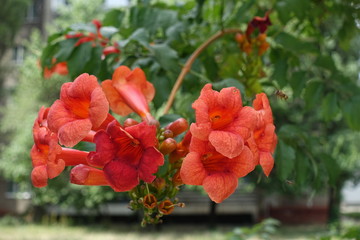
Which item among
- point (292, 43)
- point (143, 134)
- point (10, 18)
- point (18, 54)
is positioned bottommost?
point (18, 54)

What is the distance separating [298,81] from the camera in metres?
2.36

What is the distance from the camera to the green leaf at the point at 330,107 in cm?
246

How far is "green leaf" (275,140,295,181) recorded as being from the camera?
6.42 feet

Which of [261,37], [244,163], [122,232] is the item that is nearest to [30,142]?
[122,232]

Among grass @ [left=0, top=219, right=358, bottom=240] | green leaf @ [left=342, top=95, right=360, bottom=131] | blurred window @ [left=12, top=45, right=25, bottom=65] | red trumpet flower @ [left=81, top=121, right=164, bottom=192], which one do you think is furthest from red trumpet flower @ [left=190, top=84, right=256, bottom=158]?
blurred window @ [left=12, top=45, right=25, bottom=65]

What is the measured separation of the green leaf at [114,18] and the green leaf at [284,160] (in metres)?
1.12

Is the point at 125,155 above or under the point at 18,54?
above

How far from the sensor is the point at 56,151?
3.43 ft

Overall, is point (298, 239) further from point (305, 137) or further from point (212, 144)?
point (212, 144)

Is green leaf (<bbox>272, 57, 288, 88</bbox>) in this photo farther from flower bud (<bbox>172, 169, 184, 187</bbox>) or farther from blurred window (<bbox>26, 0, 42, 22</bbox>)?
blurred window (<bbox>26, 0, 42, 22</bbox>)

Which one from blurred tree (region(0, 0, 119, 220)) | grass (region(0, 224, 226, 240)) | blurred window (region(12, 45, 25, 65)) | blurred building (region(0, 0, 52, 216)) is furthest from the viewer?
blurred window (region(12, 45, 25, 65))

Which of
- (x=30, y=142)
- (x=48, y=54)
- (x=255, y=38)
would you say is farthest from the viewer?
(x=30, y=142)

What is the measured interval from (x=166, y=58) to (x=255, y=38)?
0.39m

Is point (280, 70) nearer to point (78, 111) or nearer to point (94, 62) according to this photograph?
point (94, 62)
